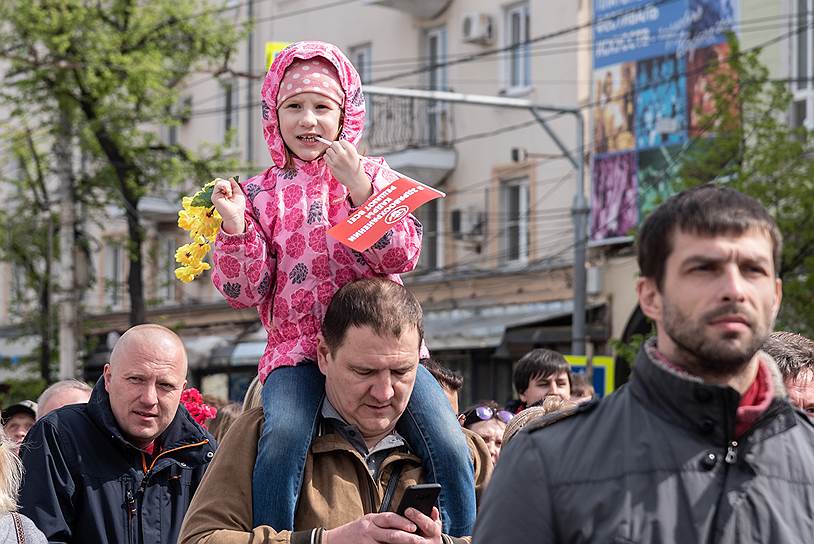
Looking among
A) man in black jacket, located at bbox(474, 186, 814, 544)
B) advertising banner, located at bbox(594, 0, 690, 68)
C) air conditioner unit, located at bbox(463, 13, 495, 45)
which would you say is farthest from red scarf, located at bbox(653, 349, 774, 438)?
air conditioner unit, located at bbox(463, 13, 495, 45)

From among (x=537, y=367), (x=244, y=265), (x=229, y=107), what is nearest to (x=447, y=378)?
(x=537, y=367)

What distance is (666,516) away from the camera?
11.8 feet

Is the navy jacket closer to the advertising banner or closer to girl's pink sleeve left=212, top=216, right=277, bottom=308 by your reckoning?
girl's pink sleeve left=212, top=216, right=277, bottom=308

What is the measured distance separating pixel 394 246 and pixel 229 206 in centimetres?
54

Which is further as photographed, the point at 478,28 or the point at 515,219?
the point at 515,219

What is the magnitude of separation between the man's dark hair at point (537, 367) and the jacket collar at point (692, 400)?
20.6 ft

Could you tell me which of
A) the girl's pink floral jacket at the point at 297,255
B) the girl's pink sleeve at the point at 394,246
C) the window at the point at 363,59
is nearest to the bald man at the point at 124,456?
the girl's pink floral jacket at the point at 297,255

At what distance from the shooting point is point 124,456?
7.02 meters

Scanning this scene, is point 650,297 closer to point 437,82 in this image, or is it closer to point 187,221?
point 187,221

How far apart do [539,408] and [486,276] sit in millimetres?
21334

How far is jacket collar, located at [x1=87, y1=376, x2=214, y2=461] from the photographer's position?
6992 millimetres

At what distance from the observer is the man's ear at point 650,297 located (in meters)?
3.74

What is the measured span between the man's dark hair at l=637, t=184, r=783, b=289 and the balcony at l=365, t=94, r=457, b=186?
25.9 m

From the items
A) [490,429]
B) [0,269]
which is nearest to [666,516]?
[490,429]
